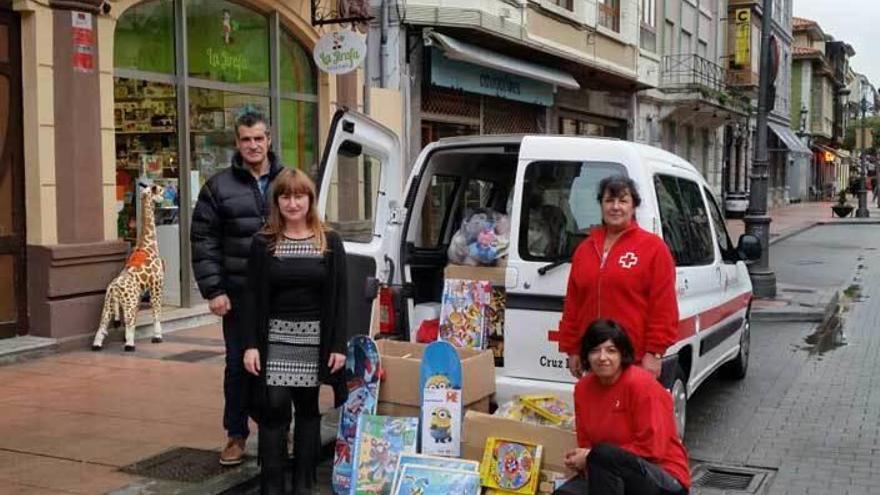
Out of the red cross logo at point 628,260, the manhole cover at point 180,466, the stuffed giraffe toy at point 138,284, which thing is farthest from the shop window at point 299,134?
the red cross logo at point 628,260

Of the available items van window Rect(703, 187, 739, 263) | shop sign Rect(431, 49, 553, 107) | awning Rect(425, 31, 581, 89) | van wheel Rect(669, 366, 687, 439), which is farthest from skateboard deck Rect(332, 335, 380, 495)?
shop sign Rect(431, 49, 553, 107)

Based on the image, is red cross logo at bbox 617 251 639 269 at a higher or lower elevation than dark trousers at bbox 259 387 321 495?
higher

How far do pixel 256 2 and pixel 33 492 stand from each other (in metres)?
7.93

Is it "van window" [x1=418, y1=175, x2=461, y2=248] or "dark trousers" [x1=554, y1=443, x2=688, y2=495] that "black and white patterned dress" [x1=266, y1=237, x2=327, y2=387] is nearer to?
"dark trousers" [x1=554, y1=443, x2=688, y2=495]

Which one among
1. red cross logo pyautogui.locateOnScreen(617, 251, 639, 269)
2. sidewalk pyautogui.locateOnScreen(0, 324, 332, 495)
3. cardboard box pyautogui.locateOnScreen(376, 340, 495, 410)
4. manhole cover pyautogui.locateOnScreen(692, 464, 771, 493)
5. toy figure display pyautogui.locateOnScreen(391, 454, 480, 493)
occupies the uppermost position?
red cross logo pyautogui.locateOnScreen(617, 251, 639, 269)

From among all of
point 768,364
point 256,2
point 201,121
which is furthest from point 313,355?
point 256,2

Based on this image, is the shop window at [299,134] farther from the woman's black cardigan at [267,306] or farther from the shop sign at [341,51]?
the woman's black cardigan at [267,306]

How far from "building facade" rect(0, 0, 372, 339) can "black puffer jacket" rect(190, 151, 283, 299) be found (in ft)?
13.2

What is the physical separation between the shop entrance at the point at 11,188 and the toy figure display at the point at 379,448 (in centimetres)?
493

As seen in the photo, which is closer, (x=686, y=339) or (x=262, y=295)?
(x=262, y=295)

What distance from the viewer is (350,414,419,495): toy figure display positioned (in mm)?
5043

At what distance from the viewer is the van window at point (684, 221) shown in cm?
591

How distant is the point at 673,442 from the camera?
4.24 m

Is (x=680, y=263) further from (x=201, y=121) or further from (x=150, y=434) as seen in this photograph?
(x=201, y=121)
